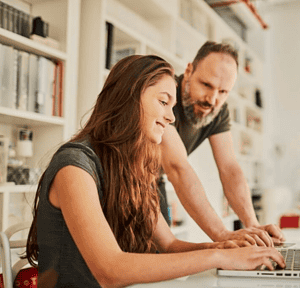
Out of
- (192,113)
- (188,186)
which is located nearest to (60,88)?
(192,113)

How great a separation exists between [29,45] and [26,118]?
0.32 meters

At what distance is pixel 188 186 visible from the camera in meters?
1.42

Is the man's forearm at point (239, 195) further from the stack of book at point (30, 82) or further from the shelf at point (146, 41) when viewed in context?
the shelf at point (146, 41)

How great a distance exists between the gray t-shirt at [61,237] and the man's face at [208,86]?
0.89 meters

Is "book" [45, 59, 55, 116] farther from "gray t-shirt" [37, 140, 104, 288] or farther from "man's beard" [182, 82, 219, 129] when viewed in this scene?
"gray t-shirt" [37, 140, 104, 288]

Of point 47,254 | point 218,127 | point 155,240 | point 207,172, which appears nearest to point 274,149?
point 207,172

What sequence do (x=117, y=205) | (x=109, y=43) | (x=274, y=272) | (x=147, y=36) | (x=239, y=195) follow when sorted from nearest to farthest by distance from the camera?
(x=274, y=272)
(x=117, y=205)
(x=239, y=195)
(x=109, y=43)
(x=147, y=36)

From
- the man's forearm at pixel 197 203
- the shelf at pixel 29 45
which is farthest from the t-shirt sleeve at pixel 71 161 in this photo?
the shelf at pixel 29 45

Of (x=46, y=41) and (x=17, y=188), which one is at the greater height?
(x=46, y=41)

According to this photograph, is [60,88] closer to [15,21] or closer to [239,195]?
[15,21]

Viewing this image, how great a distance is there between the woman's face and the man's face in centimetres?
60

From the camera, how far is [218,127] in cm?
185

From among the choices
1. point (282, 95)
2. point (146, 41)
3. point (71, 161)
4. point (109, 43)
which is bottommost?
point (71, 161)

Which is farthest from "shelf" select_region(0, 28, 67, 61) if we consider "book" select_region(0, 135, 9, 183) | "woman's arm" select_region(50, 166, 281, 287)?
"woman's arm" select_region(50, 166, 281, 287)
